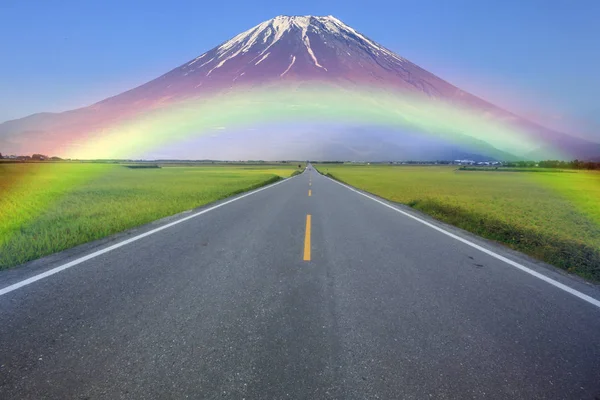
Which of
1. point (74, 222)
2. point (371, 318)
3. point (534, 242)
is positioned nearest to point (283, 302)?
point (371, 318)

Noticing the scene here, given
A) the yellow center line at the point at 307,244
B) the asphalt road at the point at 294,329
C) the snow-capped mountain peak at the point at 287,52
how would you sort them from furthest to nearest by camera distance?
the snow-capped mountain peak at the point at 287,52
the yellow center line at the point at 307,244
the asphalt road at the point at 294,329

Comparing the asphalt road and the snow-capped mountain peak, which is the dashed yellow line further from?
the snow-capped mountain peak

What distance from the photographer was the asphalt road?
218cm

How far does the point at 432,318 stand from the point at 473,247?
3.78 metres

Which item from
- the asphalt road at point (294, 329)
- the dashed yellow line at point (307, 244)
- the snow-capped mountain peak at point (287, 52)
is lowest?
the dashed yellow line at point (307, 244)

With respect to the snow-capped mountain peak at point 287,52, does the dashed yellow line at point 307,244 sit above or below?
below

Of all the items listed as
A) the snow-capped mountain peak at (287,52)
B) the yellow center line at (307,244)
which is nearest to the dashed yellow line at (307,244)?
the yellow center line at (307,244)

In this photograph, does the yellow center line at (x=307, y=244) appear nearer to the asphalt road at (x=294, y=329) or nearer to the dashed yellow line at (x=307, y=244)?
the dashed yellow line at (x=307, y=244)

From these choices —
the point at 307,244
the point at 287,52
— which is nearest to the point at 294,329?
the point at 307,244

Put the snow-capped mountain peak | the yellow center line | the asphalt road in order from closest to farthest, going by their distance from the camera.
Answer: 1. the asphalt road
2. the yellow center line
3. the snow-capped mountain peak

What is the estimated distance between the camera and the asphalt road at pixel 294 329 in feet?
7.14

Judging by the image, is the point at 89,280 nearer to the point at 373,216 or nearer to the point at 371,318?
the point at 371,318

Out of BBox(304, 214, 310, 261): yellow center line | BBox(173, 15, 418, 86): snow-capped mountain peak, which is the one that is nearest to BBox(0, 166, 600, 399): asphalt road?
BBox(304, 214, 310, 261): yellow center line

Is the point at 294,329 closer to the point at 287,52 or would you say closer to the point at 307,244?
the point at 307,244
